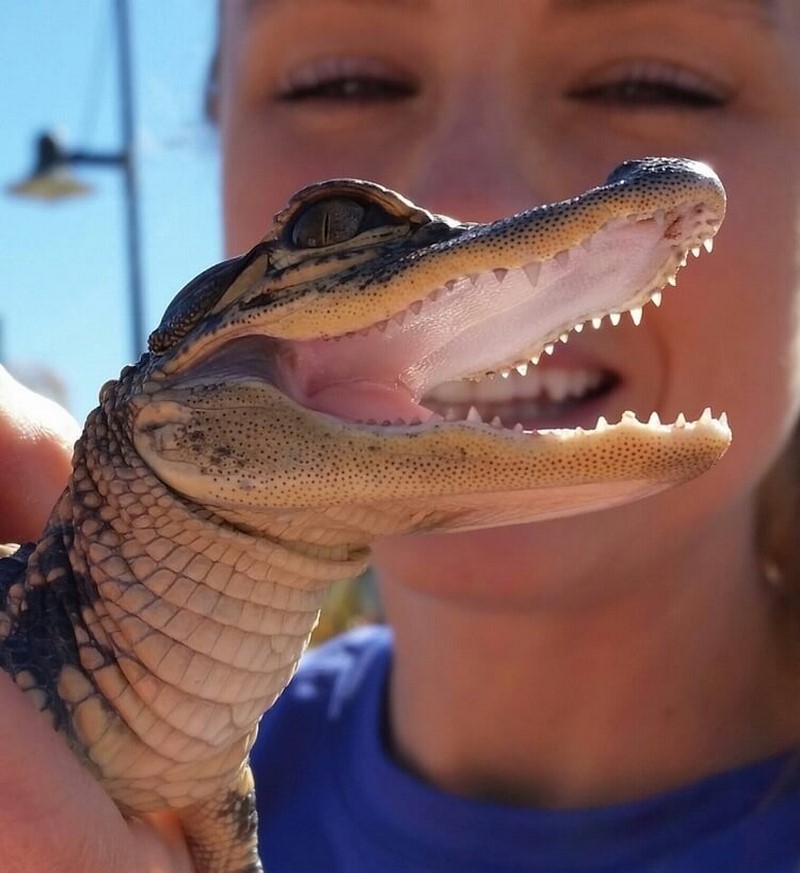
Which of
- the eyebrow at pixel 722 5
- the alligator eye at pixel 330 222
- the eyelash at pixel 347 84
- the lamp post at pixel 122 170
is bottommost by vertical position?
the lamp post at pixel 122 170

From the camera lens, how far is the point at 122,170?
15.3ft

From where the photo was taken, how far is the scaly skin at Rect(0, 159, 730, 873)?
75 centimetres

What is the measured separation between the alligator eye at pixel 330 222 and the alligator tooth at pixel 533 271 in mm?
171

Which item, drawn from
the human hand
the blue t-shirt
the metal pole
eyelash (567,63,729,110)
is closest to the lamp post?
the metal pole

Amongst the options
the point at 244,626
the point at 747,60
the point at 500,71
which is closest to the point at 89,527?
the point at 244,626

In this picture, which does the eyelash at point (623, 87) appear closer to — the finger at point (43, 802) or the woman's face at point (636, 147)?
the woman's face at point (636, 147)

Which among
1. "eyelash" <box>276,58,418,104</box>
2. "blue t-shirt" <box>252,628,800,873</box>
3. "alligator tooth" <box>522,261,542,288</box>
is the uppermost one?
"eyelash" <box>276,58,418,104</box>

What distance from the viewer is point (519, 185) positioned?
119 cm

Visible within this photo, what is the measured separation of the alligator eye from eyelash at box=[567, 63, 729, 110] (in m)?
0.60

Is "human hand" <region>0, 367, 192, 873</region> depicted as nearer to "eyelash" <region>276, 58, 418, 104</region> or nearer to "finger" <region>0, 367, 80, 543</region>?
"finger" <region>0, 367, 80, 543</region>

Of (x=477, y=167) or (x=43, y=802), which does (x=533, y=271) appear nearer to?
(x=477, y=167)

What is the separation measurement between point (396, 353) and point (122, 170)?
4.21 m

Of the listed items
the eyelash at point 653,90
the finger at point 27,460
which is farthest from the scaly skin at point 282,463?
the eyelash at point 653,90

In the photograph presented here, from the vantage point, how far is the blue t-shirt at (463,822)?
51.5 inches
